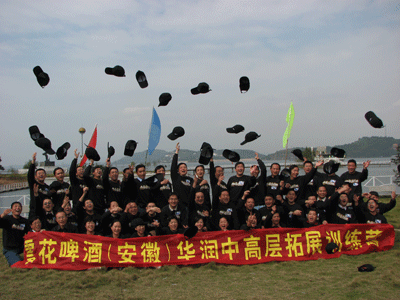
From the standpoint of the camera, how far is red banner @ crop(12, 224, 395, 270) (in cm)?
664

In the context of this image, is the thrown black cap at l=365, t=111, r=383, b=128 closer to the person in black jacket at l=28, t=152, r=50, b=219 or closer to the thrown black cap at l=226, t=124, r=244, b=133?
the thrown black cap at l=226, t=124, r=244, b=133

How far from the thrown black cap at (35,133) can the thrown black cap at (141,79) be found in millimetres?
2829

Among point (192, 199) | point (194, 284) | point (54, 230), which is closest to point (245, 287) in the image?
point (194, 284)

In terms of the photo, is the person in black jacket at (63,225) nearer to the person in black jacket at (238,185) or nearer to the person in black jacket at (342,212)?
the person in black jacket at (238,185)

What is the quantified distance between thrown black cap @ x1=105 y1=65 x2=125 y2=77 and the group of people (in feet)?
8.66

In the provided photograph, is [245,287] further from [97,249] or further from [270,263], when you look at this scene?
[97,249]

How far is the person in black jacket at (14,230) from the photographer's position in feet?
23.4

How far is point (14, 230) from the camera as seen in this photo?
730 centimetres

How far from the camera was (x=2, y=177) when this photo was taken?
145 ft

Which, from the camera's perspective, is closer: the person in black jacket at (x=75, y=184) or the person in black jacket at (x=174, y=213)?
the person in black jacket at (x=174, y=213)

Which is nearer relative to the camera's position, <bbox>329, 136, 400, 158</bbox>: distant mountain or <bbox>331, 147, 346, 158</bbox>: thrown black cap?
<bbox>331, 147, 346, 158</bbox>: thrown black cap

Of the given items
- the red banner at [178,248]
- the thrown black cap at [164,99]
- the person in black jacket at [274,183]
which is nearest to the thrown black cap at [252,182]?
the person in black jacket at [274,183]

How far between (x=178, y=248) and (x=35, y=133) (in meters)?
4.69

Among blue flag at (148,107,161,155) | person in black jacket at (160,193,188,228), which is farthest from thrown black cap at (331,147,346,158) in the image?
blue flag at (148,107,161,155)
